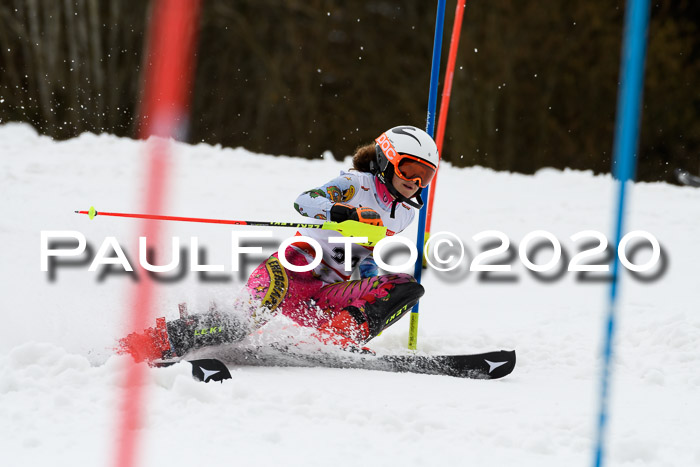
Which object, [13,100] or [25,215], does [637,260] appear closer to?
[25,215]

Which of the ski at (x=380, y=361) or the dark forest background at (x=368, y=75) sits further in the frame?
the dark forest background at (x=368, y=75)

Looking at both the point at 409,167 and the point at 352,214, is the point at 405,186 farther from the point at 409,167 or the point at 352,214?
the point at 352,214

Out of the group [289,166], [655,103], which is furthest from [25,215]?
[655,103]

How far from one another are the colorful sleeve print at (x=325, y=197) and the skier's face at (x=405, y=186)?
19 cm

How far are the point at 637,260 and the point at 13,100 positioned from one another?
1642 centimetres

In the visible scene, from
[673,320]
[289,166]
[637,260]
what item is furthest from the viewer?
[289,166]

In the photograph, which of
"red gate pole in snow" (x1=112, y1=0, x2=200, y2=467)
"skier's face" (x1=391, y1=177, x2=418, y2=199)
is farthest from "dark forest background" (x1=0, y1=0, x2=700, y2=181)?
"red gate pole in snow" (x1=112, y1=0, x2=200, y2=467)

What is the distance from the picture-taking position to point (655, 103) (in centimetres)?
1728

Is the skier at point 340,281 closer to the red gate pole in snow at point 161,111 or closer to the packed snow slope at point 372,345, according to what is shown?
the packed snow slope at point 372,345

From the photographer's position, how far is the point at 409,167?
3621 millimetres

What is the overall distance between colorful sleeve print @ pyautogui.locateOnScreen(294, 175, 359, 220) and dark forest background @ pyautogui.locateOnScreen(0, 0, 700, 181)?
13704 millimetres

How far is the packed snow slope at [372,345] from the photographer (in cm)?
235

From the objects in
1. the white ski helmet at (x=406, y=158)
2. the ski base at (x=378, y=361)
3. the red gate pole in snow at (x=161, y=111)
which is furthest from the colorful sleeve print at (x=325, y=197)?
the red gate pole in snow at (x=161, y=111)

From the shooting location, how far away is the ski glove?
346cm
